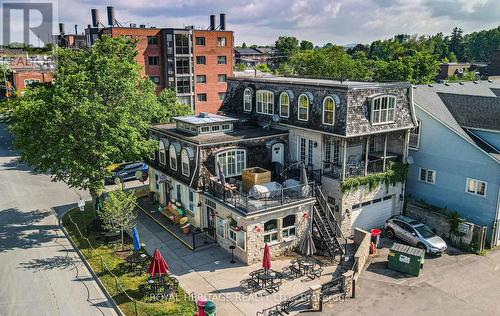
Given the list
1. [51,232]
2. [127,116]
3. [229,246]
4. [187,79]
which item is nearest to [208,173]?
[229,246]

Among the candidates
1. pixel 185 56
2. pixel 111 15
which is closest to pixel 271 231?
pixel 185 56

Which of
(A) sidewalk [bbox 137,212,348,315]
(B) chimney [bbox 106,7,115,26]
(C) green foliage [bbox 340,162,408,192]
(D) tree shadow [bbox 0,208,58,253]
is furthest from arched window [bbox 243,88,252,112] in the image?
(B) chimney [bbox 106,7,115,26]

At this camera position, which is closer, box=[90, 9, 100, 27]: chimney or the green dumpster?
the green dumpster

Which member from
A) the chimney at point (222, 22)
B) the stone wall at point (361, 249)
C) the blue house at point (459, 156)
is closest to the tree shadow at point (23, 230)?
the stone wall at point (361, 249)

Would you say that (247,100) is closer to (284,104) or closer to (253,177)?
(284,104)

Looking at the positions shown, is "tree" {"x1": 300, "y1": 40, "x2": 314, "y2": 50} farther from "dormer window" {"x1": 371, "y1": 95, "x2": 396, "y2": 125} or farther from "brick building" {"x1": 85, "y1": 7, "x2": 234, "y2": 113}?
"dormer window" {"x1": 371, "y1": 95, "x2": 396, "y2": 125}
